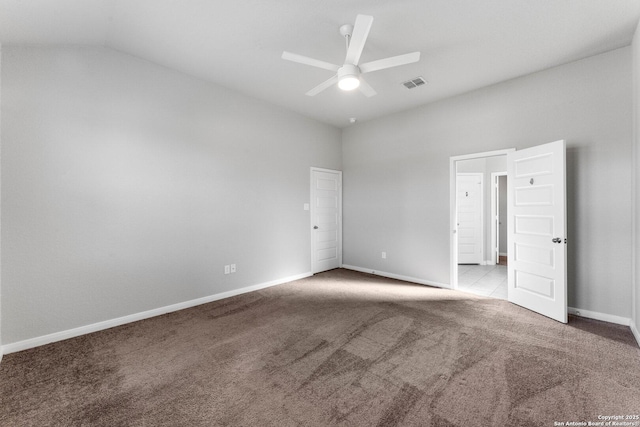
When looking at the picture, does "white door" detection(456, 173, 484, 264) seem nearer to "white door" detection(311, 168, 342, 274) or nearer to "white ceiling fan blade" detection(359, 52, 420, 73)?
"white door" detection(311, 168, 342, 274)

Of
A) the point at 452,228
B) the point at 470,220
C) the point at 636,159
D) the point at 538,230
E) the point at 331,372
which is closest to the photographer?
the point at 331,372

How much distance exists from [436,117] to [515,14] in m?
2.09

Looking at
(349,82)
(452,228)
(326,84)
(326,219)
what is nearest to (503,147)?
(452,228)

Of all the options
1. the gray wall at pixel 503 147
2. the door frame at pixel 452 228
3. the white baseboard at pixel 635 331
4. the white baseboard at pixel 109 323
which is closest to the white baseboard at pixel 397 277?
the gray wall at pixel 503 147

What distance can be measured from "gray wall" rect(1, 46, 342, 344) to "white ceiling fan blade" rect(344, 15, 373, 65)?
236 cm

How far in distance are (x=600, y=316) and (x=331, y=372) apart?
3361 mm

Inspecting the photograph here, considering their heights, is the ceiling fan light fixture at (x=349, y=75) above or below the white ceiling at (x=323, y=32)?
below

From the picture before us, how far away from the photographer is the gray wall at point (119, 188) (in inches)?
102

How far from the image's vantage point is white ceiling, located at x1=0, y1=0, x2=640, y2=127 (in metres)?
2.36

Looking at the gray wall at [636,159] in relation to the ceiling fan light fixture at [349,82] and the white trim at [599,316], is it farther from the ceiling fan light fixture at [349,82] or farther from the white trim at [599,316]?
the ceiling fan light fixture at [349,82]

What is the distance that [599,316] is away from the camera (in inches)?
124

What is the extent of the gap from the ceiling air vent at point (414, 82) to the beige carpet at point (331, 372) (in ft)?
10.4

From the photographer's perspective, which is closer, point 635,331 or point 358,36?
point 358,36

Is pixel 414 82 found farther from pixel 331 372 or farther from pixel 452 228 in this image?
pixel 331 372
